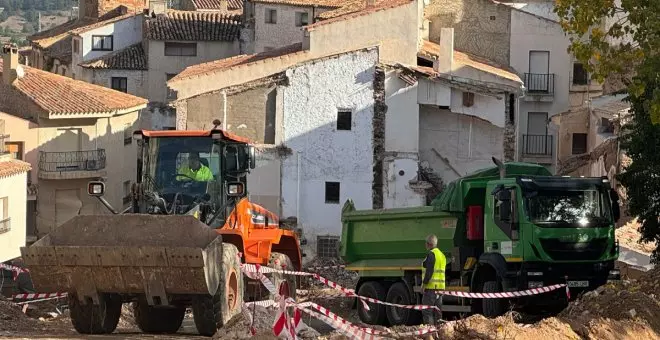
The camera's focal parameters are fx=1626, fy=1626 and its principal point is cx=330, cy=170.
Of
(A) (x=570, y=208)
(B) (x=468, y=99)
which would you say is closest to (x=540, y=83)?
(B) (x=468, y=99)

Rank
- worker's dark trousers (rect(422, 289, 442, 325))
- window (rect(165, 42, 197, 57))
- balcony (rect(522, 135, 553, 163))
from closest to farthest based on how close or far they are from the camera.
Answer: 1. worker's dark trousers (rect(422, 289, 442, 325))
2. balcony (rect(522, 135, 553, 163))
3. window (rect(165, 42, 197, 57))

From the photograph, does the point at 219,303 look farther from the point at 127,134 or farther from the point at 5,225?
the point at 127,134

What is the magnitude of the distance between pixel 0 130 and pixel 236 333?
34.4 meters

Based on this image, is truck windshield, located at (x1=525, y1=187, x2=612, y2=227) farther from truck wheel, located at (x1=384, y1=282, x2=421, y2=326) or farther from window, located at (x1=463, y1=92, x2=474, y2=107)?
window, located at (x1=463, y1=92, x2=474, y2=107)

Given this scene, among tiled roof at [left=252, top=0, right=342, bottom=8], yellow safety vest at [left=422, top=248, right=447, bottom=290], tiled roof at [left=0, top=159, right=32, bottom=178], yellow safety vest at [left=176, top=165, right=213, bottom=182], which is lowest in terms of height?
yellow safety vest at [left=422, top=248, right=447, bottom=290]

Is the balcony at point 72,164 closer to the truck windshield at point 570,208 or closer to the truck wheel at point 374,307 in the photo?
the truck wheel at point 374,307

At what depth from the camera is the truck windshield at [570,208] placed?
995 inches

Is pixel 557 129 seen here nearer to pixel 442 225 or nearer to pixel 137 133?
pixel 442 225

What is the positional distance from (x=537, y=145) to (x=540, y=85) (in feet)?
7.11

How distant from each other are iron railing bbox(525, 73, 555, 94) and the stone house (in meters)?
15.2

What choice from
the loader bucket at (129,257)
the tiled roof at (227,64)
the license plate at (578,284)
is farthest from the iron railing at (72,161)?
the loader bucket at (129,257)

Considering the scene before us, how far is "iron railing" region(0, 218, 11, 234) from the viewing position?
160 feet

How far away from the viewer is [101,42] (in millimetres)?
77375

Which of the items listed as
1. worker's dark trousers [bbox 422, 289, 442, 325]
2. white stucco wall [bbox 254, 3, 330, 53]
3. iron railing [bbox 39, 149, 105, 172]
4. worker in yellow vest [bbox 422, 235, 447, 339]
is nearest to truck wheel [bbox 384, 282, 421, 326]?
worker's dark trousers [bbox 422, 289, 442, 325]
